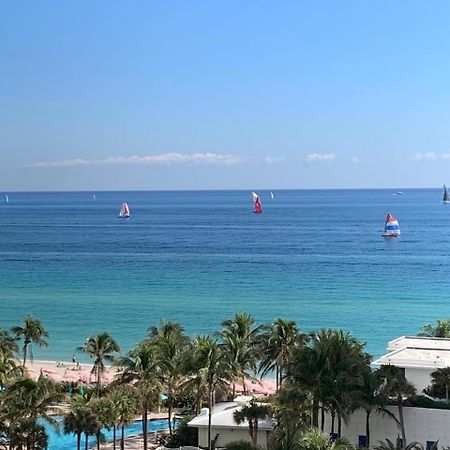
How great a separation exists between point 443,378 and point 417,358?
3.04 m

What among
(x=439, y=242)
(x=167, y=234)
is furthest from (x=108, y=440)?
(x=167, y=234)

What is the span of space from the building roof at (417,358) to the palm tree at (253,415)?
4.99 meters

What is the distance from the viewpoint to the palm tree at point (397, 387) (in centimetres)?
2592

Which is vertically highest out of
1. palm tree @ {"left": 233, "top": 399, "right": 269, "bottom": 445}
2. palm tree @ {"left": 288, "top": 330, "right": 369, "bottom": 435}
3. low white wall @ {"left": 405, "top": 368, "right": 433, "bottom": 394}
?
palm tree @ {"left": 288, "top": 330, "right": 369, "bottom": 435}

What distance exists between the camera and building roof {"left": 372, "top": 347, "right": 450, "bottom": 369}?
31.0 metres

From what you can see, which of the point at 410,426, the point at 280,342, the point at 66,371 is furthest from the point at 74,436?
the point at 410,426

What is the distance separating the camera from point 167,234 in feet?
553

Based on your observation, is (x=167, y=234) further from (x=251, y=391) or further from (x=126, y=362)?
(x=126, y=362)

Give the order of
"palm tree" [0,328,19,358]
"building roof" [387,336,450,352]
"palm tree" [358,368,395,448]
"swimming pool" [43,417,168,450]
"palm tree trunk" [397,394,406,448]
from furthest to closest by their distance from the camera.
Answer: "swimming pool" [43,417,168,450]
"palm tree" [0,328,19,358]
"building roof" [387,336,450,352]
"palm tree trunk" [397,394,406,448]
"palm tree" [358,368,395,448]

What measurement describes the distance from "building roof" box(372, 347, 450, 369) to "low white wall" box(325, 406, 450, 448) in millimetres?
3314

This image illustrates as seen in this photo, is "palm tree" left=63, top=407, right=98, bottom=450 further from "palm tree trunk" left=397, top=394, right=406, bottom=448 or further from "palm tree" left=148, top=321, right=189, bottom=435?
"palm tree trunk" left=397, top=394, right=406, bottom=448

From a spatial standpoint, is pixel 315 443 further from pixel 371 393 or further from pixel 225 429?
pixel 225 429

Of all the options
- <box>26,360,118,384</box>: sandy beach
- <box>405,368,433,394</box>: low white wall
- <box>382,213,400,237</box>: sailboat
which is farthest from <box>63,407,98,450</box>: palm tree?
<box>382,213,400,237</box>: sailboat

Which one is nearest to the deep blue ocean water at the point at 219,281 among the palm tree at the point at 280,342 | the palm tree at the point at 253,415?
the palm tree at the point at 280,342
